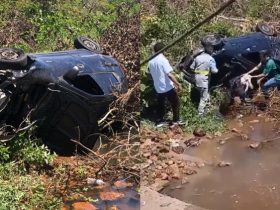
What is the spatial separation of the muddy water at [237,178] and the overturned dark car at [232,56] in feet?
2.00

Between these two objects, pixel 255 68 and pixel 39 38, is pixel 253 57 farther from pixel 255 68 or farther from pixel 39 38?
pixel 39 38

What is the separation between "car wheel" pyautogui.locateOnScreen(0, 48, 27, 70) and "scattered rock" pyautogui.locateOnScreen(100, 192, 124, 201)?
157 centimetres

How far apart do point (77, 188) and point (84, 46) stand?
9.47 feet

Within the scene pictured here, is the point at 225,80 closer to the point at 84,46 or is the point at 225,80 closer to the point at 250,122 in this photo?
the point at 250,122

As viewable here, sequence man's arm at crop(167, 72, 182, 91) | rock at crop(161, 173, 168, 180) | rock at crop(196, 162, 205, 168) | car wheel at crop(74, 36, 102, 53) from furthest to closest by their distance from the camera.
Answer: car wheel at crop(74, 36, 102, 53) → man's arm at crop(167, 72, 182, 91) → rock at crop(196, 162, 205, 168) → rock at crop(161, 173, 168, 180)

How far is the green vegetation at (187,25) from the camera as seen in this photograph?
19.0 feet

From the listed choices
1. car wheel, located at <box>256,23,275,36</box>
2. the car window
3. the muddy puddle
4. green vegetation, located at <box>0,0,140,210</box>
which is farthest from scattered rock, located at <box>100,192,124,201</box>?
car wheel, located at <box>256,23,275,36</box>

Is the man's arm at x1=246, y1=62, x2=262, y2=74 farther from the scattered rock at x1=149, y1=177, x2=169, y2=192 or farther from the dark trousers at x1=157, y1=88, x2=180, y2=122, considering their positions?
the scattered rock at x1=149, y1=177, x2=169, y2=192

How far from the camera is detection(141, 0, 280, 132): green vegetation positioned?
5805 mm

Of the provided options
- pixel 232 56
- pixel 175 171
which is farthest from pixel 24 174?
pixel 232 56

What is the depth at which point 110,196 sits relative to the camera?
5781 mm

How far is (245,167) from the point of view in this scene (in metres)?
5.61

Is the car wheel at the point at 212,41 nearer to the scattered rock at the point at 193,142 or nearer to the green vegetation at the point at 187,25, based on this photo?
the green vegetation at the point at 187,25

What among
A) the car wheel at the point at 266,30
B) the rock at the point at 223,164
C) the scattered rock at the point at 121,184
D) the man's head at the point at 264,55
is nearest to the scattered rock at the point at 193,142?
the rock at the point at 223,164
